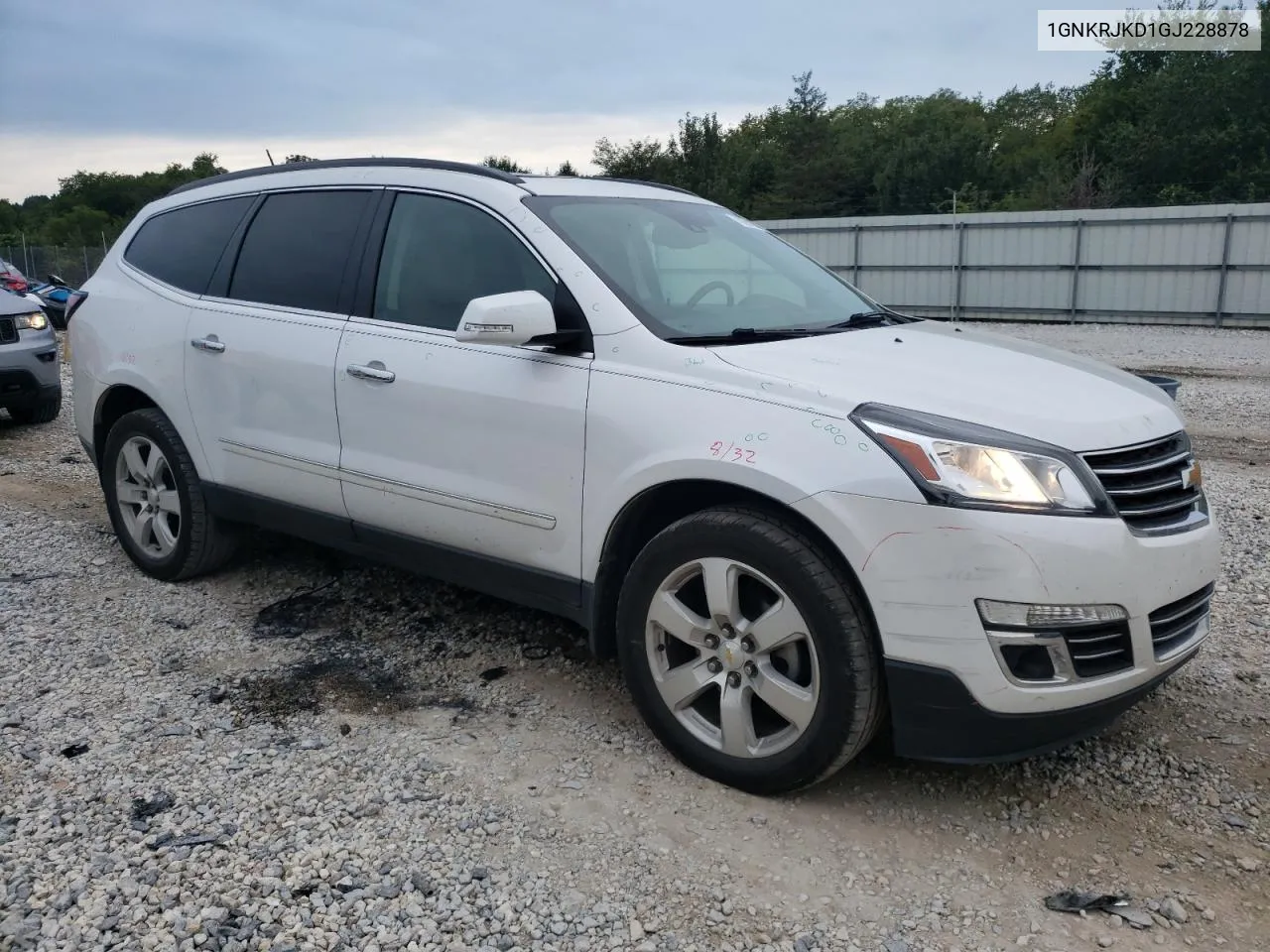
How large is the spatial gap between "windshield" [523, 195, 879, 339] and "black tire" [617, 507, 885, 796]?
701 millimetres

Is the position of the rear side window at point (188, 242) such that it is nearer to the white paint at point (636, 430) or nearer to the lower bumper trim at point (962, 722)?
the white paint at point (636, 430)

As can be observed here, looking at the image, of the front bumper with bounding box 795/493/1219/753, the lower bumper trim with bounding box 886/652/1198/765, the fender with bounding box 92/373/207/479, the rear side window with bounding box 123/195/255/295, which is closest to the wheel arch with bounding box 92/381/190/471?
the fender with bounding box 92/373/207/479

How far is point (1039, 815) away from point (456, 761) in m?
1.77

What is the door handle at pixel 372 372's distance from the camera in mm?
A: 3812

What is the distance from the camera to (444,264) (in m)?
3.87

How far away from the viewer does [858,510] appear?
2.72 metres

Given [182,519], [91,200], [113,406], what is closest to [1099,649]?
[182,519]

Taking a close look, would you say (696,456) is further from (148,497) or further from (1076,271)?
(1076,271)

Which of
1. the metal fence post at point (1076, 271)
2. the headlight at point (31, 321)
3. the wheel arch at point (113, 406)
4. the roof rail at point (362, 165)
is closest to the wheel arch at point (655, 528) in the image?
the roof rail at point (362, 165)

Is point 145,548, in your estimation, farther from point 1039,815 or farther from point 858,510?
point 1039,815

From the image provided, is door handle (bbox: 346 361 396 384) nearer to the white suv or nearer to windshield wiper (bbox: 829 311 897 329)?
the white suv

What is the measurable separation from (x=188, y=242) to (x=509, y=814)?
3.32 m

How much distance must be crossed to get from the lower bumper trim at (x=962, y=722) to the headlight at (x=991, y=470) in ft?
1.55

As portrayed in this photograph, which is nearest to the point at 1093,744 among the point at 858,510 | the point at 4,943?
the point at 858,510
